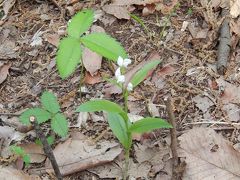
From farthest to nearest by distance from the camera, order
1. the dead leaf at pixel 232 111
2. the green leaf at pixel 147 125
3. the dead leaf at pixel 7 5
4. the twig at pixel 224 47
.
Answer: the dead leaf at pixel 7 5 → the twig at pixel 224 47 → the dead leaf at pixel 232 111 → the green leaf at pixel 147 125

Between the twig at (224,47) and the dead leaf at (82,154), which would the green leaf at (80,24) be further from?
the twig at (224,47)

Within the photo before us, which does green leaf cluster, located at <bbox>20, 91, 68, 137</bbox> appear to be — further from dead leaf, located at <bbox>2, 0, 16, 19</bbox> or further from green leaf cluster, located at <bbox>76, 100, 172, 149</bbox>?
dead leaf, located at <bbox>2, 0, 16, 19</bbox>

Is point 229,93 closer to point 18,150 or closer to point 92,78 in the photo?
point 92,78

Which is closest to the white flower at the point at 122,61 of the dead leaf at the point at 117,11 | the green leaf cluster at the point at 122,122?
Result: the green leaf cluster at the point at 122,122

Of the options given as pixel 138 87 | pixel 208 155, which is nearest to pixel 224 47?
pixel 138 87

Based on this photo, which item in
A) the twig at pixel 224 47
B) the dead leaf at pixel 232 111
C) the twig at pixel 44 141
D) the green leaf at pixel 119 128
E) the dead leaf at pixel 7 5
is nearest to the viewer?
the twig at pixel 44 141
